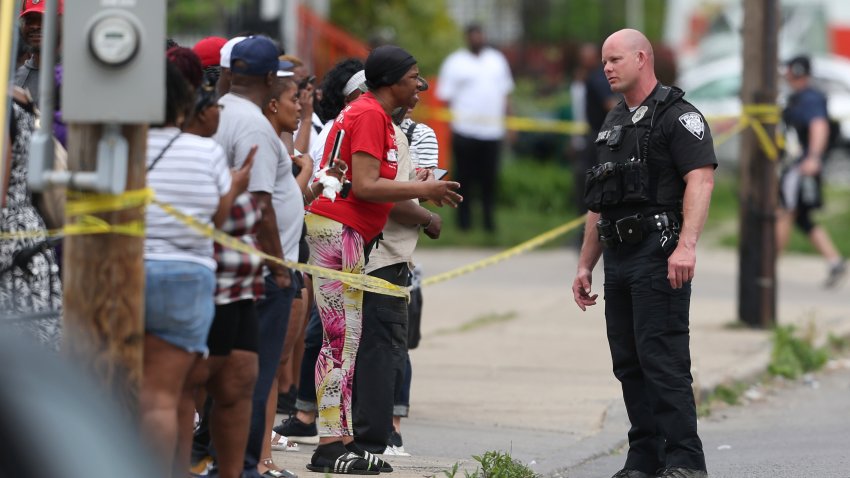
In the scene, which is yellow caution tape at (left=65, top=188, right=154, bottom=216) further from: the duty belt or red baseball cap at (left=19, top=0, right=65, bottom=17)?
the duty belt

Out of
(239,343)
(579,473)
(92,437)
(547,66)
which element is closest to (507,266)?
(579,473)

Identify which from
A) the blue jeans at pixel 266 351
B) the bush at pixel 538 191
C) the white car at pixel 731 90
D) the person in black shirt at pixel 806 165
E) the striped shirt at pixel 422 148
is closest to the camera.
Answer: the blue jeans at pixel 266 351

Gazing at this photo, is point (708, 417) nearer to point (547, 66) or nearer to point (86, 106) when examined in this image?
point (86, 106)

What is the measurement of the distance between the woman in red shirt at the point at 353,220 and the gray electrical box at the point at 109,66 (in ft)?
5.25

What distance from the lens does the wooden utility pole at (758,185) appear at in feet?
35.7

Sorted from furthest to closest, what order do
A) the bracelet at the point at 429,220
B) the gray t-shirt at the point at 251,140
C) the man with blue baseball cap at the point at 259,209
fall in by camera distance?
the bracelet at the point at 429,220 < the gray t-shirt at the point at 251,140 < the man with blue baseball cap at the point at 259,209

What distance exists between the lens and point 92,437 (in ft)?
10.9

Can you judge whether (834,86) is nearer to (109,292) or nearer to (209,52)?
(209,52)

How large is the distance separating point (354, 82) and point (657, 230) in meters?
1.61

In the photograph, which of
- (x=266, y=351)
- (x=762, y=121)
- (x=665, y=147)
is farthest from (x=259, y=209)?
(x=762, y=121)

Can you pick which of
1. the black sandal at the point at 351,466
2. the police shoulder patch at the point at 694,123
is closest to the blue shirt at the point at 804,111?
the police shoulder patch at the point at 694,123

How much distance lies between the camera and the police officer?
6.14 meters

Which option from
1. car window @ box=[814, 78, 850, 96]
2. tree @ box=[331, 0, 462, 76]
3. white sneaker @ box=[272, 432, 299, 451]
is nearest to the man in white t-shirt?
tree @ box=[331, 0, 462, 76]

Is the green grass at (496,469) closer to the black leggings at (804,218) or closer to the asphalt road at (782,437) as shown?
the asphalt road at (782,437)
